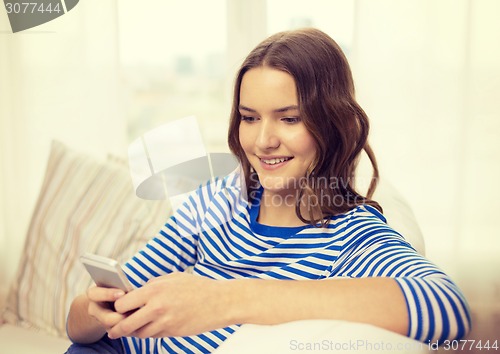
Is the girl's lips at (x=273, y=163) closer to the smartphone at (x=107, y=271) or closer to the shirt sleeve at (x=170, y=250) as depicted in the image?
the shirt sleeve at (x=170, y=250)

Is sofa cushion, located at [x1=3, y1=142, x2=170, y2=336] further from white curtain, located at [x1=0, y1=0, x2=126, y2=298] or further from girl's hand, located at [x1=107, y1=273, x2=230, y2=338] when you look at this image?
girl's hand, located at [x1=107, y1=273, x2=230, y2=338]

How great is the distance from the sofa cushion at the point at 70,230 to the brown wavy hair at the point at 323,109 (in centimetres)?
48

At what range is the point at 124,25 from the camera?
1970 millimetres

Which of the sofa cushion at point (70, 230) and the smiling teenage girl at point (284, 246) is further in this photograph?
the sofa cushion at point (70, 230)

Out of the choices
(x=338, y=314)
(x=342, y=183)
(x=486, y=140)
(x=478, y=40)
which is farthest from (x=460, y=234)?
(x=338, y=314)

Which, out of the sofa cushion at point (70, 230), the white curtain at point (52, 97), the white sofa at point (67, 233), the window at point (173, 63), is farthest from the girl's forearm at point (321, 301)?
the white curtain at point (52, 97)

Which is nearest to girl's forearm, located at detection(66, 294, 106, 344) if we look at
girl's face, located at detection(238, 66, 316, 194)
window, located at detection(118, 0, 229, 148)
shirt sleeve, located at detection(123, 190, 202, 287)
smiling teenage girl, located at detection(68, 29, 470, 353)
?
smiling teenage girl, located at detection(68, 29, 470, 353)

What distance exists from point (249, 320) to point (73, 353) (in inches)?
16.4

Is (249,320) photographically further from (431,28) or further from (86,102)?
(86,102)

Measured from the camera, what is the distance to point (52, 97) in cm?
202

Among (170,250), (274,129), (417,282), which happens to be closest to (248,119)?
(274,129)

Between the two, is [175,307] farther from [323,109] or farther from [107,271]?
[323,109]

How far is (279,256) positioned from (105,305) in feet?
1.05

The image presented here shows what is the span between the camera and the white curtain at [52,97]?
6.37 feet
